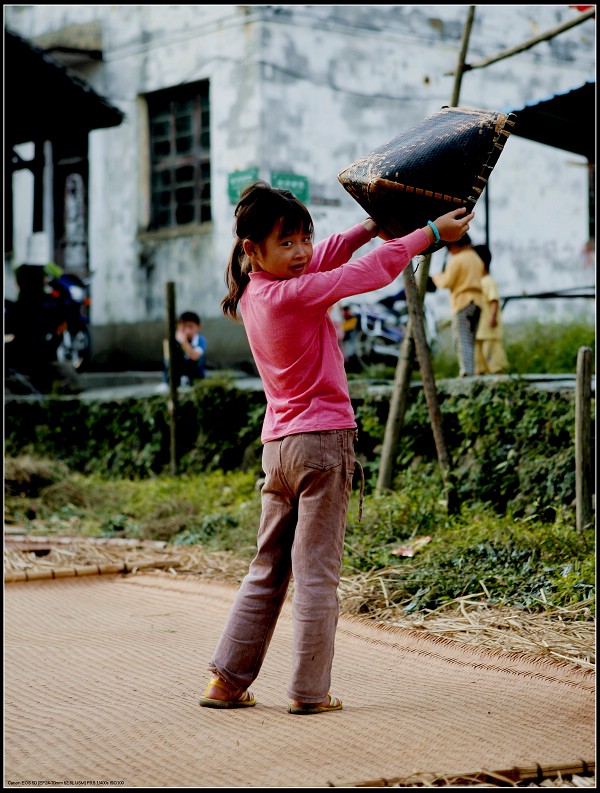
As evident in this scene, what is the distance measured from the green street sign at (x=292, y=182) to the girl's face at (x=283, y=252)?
962 centimetres

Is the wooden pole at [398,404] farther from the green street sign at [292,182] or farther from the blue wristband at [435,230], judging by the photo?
the green street sign at [292,182]

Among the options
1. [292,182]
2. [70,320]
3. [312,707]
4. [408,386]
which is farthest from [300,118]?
[312,707]

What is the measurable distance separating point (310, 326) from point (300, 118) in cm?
1107

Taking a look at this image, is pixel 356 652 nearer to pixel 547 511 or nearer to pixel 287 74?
pixel 547 511

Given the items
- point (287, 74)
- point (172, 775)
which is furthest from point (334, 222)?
point (172, 775)

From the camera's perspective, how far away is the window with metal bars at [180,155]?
14758 millimetres

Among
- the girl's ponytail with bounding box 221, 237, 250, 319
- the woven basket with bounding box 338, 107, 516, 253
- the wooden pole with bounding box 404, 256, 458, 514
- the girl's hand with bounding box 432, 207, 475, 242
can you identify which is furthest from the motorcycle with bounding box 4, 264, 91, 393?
the girl's hand with bounding box 432, 207, 475, 242

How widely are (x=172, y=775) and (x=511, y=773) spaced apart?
0.85 m

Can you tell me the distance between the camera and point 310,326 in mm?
3412

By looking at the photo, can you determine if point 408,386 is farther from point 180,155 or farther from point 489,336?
point 180,155

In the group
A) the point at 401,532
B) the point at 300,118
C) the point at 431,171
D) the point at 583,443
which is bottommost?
the point at 401,532

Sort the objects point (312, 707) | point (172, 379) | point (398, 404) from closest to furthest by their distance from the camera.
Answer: point (312, 707), point (398, 404), point (172, 379)

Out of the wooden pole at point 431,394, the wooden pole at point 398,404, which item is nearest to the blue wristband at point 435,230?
the wooden pole at point 431,394

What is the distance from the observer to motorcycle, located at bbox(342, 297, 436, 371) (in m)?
13.5
